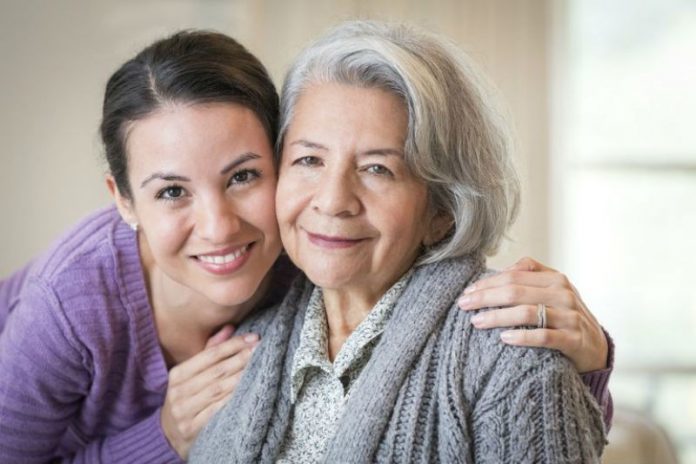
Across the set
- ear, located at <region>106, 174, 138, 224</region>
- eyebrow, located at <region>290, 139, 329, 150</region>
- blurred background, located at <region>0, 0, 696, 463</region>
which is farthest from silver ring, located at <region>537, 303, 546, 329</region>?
blurred background, located at <region>0, 0, 696, 463</region>

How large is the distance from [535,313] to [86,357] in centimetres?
94

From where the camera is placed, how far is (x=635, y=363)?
3.96 meters

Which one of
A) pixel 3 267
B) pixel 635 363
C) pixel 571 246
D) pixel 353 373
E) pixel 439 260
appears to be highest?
pixel 439 260

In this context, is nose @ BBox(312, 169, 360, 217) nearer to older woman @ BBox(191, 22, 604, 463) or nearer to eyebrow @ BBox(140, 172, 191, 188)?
older woman @ BBox(191, 22, 604, 463)

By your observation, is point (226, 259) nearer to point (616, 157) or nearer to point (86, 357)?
point (86, 357)

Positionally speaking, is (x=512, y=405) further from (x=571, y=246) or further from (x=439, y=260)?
(x=571, y=246)

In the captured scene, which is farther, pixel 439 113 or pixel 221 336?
pixel 221 336

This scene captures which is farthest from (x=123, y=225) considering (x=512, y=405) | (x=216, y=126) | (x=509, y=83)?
(x=509, y=83)

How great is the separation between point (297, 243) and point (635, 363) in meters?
2.98

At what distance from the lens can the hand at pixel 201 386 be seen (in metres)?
1.63

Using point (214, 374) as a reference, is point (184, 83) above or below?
above

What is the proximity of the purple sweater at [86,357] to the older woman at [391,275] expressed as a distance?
300 mm

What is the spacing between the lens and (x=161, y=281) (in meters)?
1.77

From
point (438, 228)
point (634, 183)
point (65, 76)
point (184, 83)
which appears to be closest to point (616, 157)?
point (634, 183)
